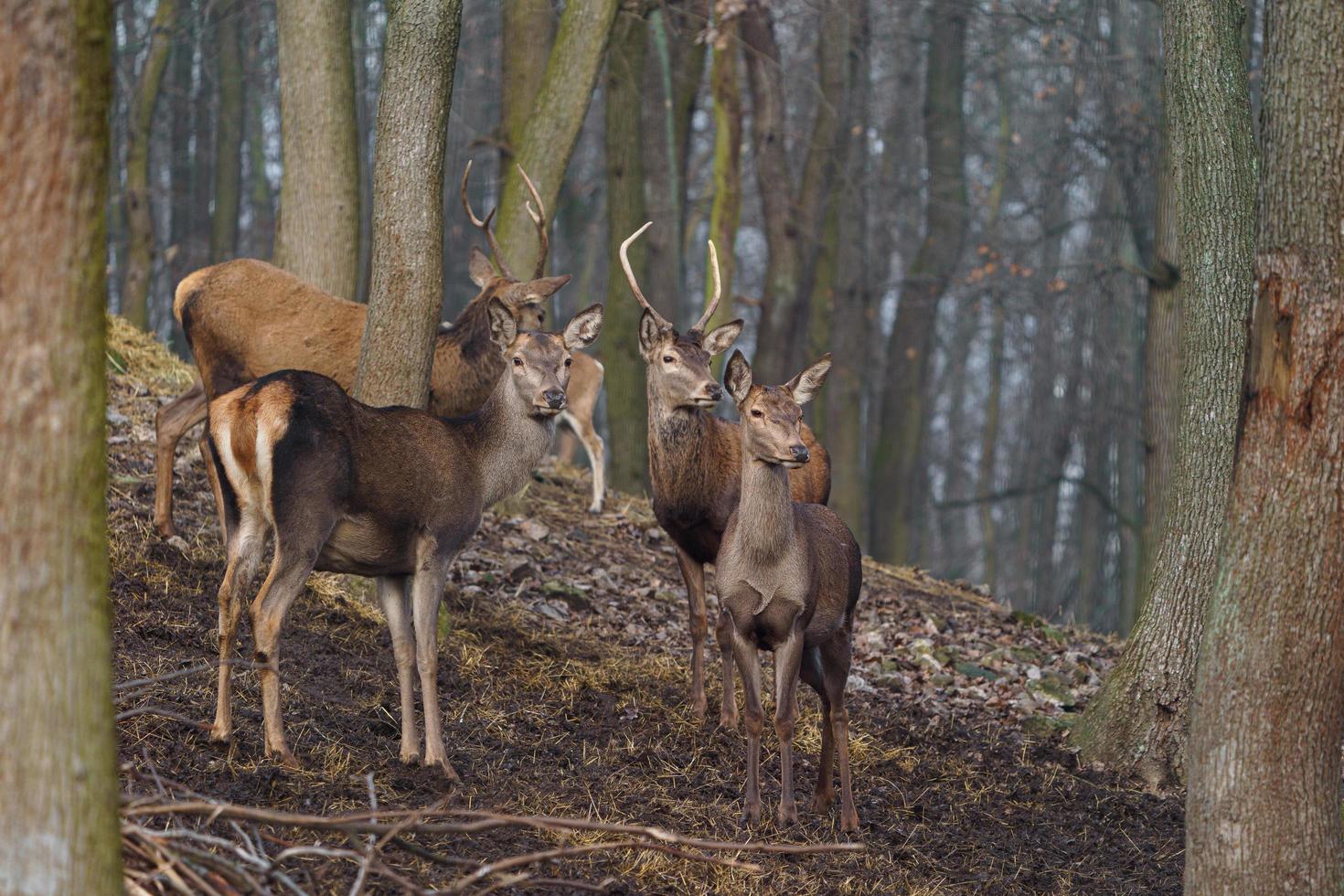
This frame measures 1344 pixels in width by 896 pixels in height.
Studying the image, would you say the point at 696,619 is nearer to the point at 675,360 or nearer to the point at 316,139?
the point at 675,360

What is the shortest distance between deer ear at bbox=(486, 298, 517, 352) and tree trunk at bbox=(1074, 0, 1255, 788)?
11.4ft

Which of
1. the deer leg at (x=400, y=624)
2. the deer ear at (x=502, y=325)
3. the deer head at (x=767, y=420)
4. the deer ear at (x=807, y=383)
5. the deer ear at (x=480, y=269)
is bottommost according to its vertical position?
the deer leg at (x=400, y=624)

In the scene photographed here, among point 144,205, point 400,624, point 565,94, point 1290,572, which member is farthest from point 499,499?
point 144,205

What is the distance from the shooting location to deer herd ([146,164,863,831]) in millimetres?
5863

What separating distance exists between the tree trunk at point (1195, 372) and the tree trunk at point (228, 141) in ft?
50.5

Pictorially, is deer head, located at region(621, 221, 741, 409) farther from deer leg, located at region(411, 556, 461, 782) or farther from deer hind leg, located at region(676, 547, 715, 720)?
deer leg, located at region(411, 556, 461, 782)

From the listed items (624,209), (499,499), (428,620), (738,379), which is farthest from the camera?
(624,209)

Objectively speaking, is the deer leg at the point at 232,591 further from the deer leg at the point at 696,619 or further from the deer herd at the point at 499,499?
the deer leg at the point at 696,619

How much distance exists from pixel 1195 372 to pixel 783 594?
113 inches

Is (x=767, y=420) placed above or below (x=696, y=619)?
above

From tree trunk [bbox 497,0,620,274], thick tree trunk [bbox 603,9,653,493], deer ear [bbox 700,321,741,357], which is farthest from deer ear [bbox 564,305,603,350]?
thick tree trunk [bbox 603,9,653,493]

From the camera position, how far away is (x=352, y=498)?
20.0 feet

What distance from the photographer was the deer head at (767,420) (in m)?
6.27

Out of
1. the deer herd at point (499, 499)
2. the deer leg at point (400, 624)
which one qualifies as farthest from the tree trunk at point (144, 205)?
the deer leg at point (400, 624)
